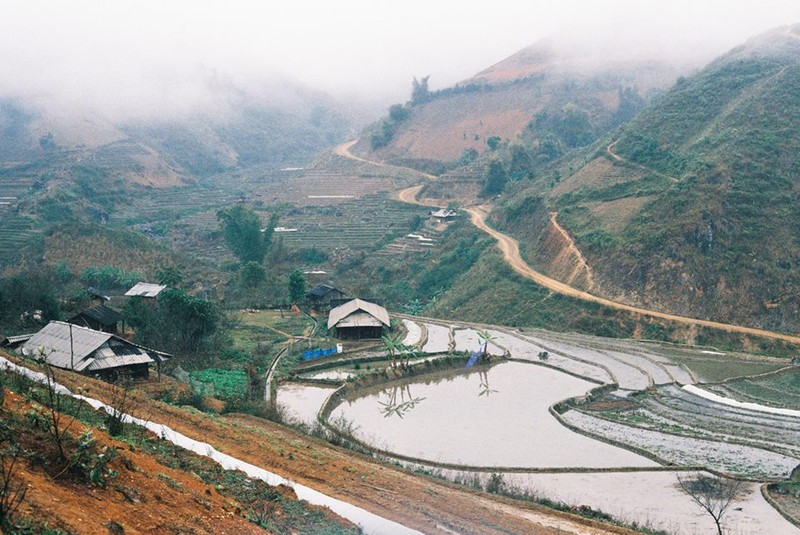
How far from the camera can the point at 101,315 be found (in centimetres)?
3272

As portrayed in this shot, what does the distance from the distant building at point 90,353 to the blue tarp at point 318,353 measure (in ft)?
32.0

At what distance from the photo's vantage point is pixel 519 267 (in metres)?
51.4

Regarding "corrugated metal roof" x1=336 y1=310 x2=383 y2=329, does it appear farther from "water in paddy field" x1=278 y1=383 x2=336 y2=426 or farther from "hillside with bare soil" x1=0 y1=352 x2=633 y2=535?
"hillside with bare soil" x1=0 y1=352 x2=633 y2=535

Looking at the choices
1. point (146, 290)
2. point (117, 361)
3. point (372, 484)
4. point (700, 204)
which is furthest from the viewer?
point (700, 204)

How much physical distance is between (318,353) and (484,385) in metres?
8.49

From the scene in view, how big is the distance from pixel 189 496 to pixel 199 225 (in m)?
65.6

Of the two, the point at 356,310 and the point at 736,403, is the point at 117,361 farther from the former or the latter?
the point at 736,403

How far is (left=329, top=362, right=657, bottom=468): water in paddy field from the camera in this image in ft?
74.2

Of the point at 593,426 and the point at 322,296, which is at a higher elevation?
the point at 322,296

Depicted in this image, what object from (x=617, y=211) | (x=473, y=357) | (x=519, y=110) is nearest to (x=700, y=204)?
(x=617, y=211)

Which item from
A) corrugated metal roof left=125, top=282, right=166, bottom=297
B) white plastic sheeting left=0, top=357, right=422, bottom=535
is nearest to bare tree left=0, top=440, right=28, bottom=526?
white plastic sheeting left=0, top=357, right=422, bottom=535

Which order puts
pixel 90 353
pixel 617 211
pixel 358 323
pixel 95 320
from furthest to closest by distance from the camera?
pixel 617 211, pixel 358 323, pixel 95 320, pixel 90 353

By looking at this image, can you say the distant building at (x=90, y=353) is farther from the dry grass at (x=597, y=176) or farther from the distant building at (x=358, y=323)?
the dry grass at (x=597, y=176)

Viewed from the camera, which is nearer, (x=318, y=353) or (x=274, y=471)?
(x=274, y=471)
